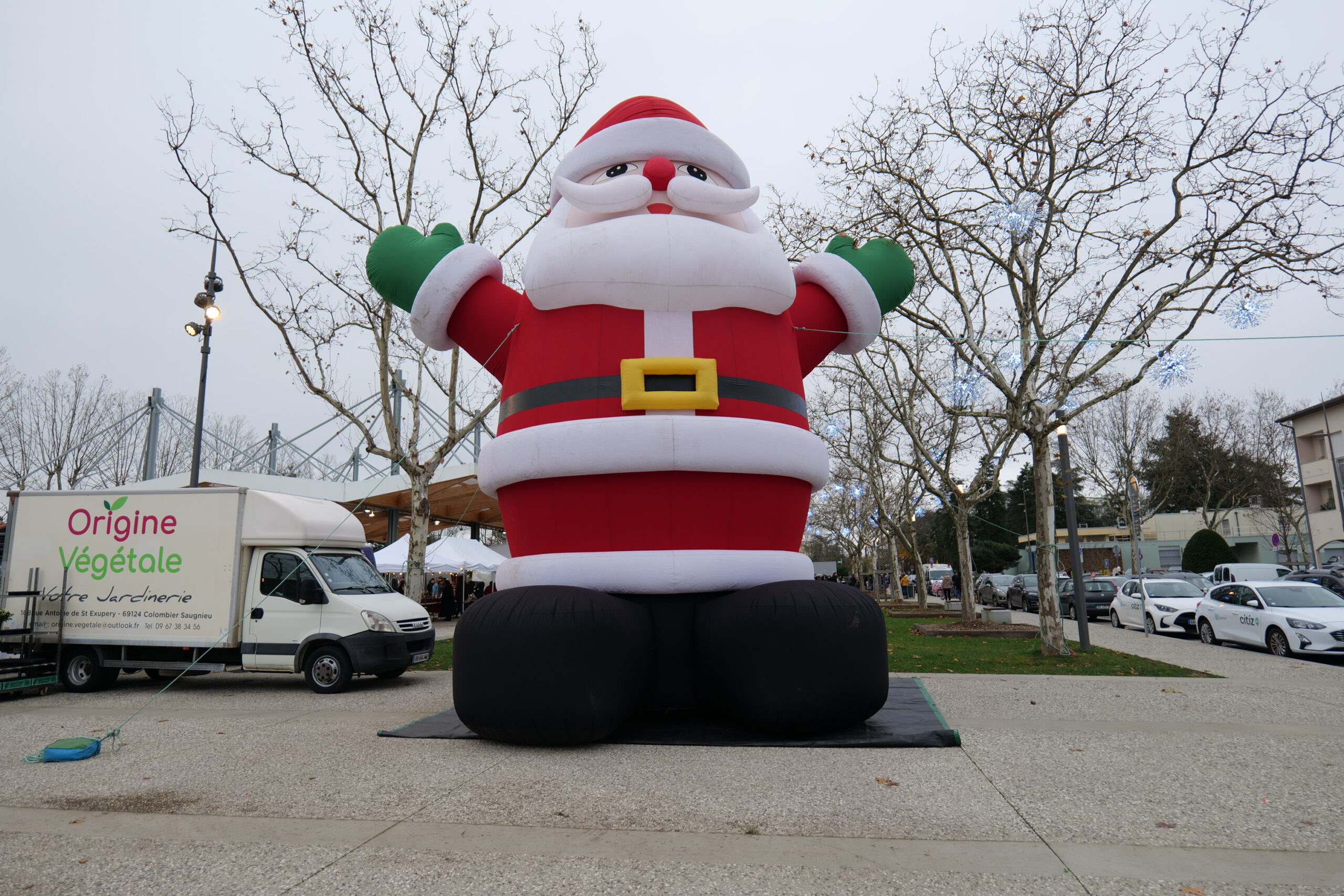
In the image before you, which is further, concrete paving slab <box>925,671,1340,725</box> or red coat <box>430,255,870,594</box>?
concrete paving slab <box>925,671,1340,725</box>

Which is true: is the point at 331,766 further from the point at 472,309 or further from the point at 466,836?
the point at 472,309

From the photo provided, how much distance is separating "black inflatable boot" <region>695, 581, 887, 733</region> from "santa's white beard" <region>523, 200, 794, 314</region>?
2.18m

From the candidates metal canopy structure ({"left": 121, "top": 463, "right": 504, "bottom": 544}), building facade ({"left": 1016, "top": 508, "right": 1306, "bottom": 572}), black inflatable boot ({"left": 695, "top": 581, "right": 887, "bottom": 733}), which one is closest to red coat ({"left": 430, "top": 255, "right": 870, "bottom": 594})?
black inflatable boot ({"left": 695, "top": 581, "right": 887, "bottom": 733})

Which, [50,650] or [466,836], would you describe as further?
[50,650]

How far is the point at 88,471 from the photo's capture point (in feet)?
84.3

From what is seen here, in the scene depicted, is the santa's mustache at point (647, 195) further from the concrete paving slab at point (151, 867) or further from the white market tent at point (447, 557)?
the white market tent at point (447, 557)

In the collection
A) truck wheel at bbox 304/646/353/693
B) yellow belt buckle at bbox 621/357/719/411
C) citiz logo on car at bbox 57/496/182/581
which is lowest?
truck wheel at bbox 304/646/353/693

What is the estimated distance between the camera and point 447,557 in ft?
69.9

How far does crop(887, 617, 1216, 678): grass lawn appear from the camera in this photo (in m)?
9.81

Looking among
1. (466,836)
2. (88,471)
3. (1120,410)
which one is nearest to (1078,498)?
(1120,410)

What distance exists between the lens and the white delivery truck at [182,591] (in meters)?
9.14

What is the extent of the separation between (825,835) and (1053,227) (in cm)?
1032

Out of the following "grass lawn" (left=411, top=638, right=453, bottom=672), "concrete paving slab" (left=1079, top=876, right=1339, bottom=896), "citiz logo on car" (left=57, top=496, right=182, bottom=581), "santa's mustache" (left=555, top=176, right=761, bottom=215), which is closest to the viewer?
"concrete paving slab" (left=1079, top=876, right=1339, bottom=896)

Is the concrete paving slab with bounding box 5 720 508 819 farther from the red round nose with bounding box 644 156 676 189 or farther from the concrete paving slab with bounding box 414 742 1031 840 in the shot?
the red round nose with bounding box 644 156 676 189
